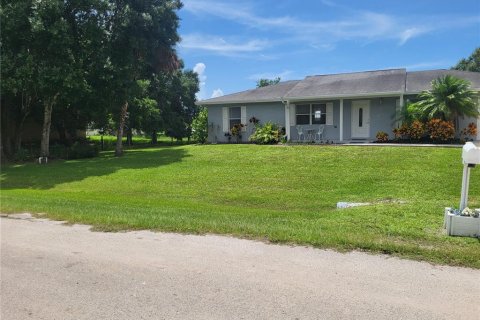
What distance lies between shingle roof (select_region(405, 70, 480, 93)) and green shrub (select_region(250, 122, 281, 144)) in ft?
21.1

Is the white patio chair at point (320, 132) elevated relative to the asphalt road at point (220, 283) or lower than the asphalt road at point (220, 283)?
elevated

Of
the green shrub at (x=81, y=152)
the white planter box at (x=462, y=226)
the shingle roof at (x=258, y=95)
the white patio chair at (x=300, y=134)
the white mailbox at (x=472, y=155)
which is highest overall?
the shingle roof at (x=258, y=95)

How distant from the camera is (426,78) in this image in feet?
66.3

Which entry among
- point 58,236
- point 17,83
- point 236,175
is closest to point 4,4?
point 17,83

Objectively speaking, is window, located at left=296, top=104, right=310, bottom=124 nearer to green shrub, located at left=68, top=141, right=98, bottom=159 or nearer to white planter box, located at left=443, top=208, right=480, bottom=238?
green shrub, located at left=68, top=141, right=98, bottom=159

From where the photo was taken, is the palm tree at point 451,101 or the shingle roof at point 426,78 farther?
the shingle roof at point 426,78

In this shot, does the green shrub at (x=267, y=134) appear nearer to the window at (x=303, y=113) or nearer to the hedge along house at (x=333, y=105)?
the hedge along house at (x=333, y=105)

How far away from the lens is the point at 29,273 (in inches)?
173

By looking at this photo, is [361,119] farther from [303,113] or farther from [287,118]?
[287,118]

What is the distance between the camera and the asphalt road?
135 inches

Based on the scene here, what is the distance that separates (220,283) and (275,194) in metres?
7.06

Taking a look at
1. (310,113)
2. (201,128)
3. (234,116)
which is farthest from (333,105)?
(201,128)

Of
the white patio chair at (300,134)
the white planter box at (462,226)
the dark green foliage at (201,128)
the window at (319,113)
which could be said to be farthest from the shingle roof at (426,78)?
the white planter box at (462,226)

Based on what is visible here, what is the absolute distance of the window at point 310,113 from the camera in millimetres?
21000
